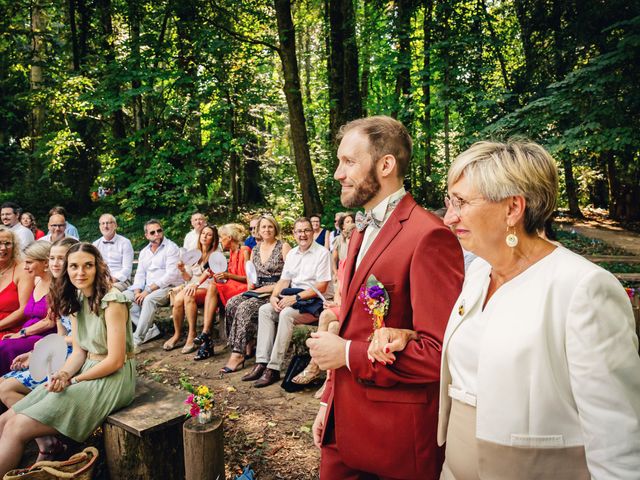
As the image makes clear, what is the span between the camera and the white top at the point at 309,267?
224 inches

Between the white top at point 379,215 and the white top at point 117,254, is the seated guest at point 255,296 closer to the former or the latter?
the white top at point 117,254

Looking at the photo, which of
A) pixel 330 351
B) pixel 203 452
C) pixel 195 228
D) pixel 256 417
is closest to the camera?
pixel 330 351

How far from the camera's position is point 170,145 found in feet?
34.3

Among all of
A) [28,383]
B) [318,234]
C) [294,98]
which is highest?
[294,98]

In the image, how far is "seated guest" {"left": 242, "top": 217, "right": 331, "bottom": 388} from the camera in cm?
524

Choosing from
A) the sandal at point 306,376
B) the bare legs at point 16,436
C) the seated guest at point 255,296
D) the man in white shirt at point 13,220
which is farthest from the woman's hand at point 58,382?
the man in white shirt at point 13,220

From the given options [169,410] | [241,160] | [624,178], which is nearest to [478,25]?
[241,160]

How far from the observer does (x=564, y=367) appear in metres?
1.17

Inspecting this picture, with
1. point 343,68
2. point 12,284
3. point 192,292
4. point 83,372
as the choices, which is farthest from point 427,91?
point 83,372

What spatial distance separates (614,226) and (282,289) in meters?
17.9

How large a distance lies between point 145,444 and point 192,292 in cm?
357

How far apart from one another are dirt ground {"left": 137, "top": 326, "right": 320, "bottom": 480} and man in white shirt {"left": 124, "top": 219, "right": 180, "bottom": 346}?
A: 109 centimetres

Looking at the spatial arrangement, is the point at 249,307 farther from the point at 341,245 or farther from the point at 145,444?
the point at 145,444

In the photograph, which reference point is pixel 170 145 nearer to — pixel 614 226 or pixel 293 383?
pixel 293 383
